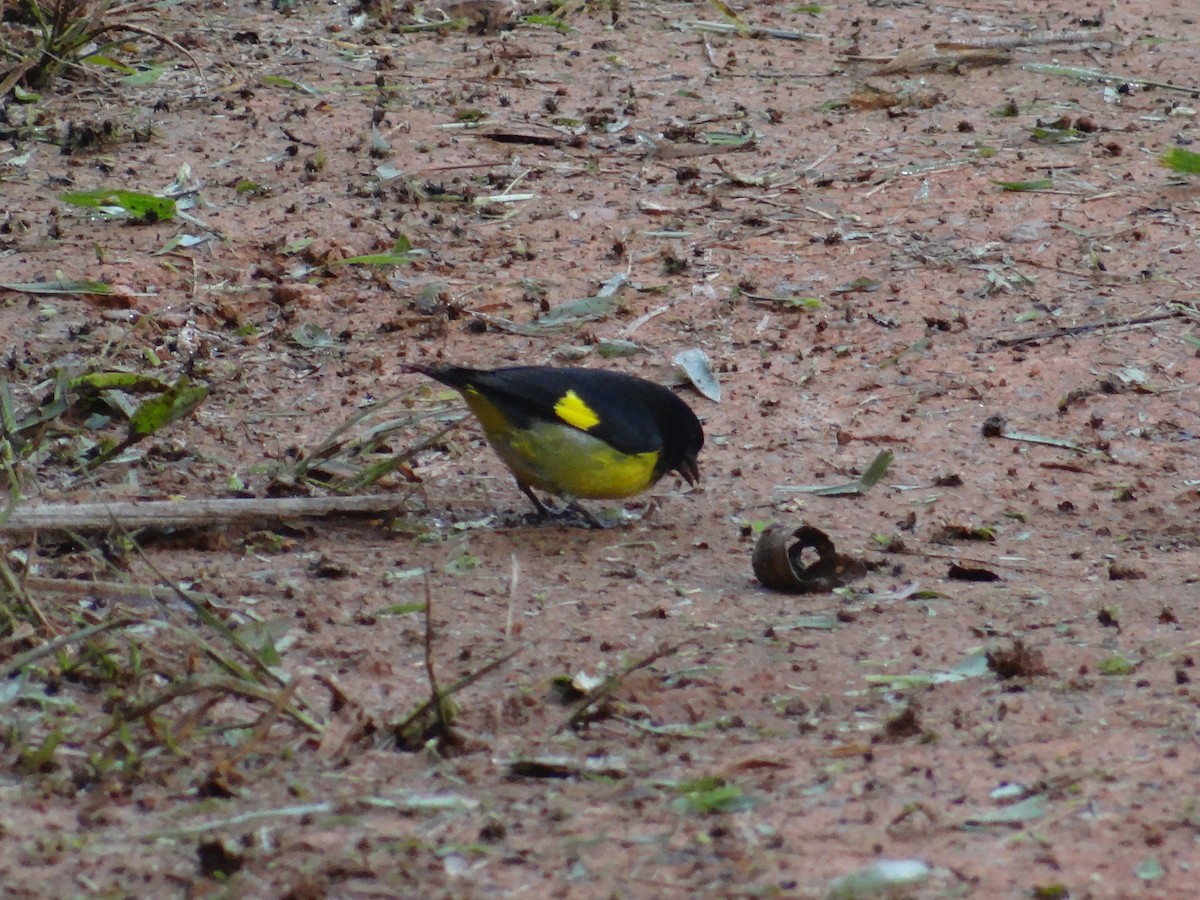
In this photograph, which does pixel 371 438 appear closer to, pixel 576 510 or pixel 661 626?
pixel 576 510

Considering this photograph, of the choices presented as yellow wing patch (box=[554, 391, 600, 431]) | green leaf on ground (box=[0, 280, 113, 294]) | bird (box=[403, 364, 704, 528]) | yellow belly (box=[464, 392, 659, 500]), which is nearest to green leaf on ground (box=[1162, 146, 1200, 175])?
bird (box=[403, 364, 704, 528])

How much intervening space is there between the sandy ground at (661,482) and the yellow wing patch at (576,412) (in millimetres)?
455

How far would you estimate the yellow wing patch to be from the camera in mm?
6168

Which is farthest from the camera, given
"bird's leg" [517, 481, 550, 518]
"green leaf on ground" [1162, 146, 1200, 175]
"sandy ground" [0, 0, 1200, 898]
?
"green leaf on ground" [1162, 146, 1200, 175]

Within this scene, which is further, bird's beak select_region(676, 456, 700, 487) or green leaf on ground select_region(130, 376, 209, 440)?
bird's beak select_region(676, 456, 700, 487)

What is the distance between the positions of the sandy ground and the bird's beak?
0.40 feet

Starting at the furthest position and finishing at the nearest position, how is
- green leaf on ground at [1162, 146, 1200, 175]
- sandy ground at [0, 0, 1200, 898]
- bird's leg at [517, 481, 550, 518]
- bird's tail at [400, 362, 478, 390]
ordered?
1. green leaf on ground at [1162, 146, 1200, 175]
2. bird's leg at [517, 481, 550, 518]
3. bird's tail at [400, 362, 478, 390]
4. sandy ground at [0, 0, 1200, 898]

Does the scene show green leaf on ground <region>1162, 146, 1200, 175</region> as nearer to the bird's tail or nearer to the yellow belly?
the yellow belly

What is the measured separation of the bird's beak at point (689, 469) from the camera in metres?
6.45

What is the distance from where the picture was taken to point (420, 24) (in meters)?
10.9

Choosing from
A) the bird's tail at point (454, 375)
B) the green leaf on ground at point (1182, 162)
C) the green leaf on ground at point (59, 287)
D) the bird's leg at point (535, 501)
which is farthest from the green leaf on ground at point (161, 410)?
the green leaf on ground at point (1182, 162)

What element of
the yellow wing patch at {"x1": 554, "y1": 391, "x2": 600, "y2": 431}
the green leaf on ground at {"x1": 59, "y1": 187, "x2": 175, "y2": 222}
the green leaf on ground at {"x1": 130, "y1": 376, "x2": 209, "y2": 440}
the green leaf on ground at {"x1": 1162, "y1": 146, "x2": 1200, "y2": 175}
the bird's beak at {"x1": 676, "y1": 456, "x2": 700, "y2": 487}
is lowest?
the bird's beak at {"x1": 676, "y1": 456, "x2": 700, "y2": 487}

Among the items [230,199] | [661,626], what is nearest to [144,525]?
[661,626]

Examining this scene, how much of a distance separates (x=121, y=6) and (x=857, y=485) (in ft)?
20.5
